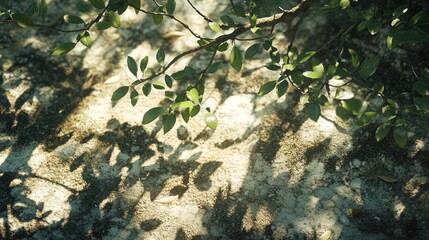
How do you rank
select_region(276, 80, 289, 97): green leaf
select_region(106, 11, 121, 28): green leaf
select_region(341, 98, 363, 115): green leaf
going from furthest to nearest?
1. select_region(276, 80, 289, 97): green leaf
2. select_region(106, 11, 121, 28): green leaf
3. select_region(341, 98, 363, 115): green leaf

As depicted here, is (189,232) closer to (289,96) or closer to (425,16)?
(289,96)

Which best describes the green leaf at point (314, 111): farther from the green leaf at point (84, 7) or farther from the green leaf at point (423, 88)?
the green leaf at point (84, 7)

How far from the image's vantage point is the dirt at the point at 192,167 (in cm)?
188

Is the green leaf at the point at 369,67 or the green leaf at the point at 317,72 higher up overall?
the green leaf at the point at 317,72

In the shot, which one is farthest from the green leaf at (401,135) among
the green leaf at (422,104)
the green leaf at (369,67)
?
the green leaf at (369,67)

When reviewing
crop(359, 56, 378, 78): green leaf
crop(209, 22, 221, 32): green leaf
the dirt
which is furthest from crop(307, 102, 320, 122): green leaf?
the dirt

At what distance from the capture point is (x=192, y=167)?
82.4 inches

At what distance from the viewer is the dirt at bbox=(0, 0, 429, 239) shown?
1883 mm

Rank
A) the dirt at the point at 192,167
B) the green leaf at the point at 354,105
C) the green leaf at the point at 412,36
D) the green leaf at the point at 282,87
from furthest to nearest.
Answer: the dirt at the point at 192,167 → the green leaf at the point at 282,87 → the green leaf at the point at 354,105 → the green leaf at the point at 412,36

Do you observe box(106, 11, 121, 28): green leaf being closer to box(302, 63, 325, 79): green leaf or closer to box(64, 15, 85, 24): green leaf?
box(64, 15, 85, 24): green leaf

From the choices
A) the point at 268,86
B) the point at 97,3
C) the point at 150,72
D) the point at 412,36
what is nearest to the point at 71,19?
the point at 97,3

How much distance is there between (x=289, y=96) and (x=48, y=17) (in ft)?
6.11

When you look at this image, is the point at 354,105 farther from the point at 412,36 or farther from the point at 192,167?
the point at 192,167

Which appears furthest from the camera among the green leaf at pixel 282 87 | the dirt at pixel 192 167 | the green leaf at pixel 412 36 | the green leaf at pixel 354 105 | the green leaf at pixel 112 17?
the dirt at pixel 192 167
